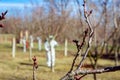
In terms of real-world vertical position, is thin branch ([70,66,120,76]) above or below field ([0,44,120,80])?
above

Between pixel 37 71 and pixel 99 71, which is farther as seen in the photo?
pixel 37 71

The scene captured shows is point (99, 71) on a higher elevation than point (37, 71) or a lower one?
higher

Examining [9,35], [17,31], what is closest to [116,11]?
[17,31]

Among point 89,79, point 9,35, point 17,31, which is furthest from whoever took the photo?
point 9,35

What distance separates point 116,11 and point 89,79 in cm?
531

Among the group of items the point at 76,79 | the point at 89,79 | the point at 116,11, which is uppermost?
the point at 116,11

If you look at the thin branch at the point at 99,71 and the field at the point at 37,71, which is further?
the field at the point at 37,71

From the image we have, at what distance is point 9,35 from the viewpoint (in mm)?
75250

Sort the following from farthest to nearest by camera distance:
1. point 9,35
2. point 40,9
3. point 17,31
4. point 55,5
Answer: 1. point 9,35
2. point 17,31
3. point 40,9
4. point 55,5

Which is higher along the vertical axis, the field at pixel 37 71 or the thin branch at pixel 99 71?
the thin branch at pixel 99 71

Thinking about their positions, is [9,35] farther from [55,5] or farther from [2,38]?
[55,5]

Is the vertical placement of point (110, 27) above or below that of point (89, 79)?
above

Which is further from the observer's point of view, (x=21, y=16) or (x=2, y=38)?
(x=2, y=38)

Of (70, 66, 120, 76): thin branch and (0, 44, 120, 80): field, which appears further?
(0, 44, 120, 80): field
